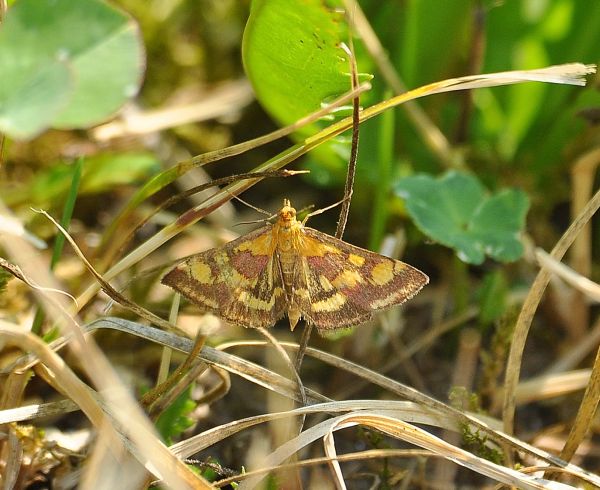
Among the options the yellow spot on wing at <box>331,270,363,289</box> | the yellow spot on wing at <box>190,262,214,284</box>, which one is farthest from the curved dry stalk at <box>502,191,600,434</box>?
the yellow spot on wing at <box>190,262,214,284</box>

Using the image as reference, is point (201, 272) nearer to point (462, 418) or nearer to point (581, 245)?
point (462, 418)

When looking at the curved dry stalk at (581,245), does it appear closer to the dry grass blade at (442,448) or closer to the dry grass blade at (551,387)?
the dry grass blade at (551,387)

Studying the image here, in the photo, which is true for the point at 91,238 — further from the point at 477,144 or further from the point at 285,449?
the point at 477,144

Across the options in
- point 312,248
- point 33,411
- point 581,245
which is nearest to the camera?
point 33,411

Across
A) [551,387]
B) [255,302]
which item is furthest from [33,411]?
[551,387]

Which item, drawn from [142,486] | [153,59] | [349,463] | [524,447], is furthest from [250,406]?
[153,59]
